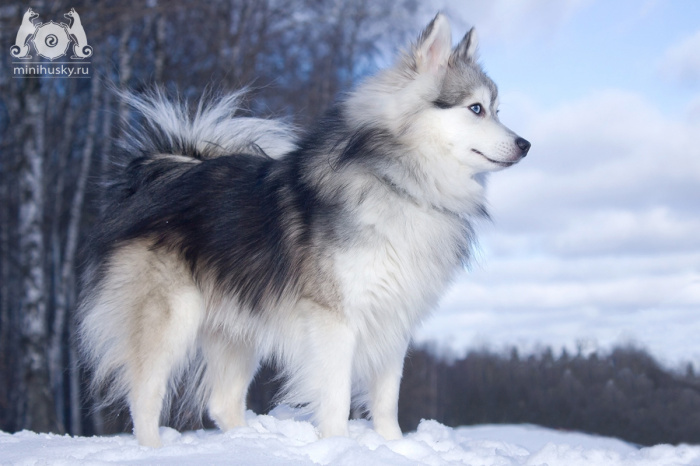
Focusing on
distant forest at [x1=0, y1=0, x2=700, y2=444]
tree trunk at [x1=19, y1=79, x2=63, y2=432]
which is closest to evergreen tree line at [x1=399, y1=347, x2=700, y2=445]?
distant forest at [x1=0, y1=0, x2=700, y2=444]

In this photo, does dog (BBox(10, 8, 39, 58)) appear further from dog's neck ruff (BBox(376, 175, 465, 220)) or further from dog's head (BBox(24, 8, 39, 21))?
dog's neck ruff (BBox(376, 175, 465, 220))

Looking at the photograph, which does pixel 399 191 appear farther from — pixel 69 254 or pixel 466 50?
pixel 69 254

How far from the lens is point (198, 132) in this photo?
187 inches

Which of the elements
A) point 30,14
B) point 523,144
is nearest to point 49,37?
point 30,14

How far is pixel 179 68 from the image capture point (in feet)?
33.6

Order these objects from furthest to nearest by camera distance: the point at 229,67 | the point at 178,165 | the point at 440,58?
1. the point at 229,67
2. the point at 178,165
3. the point at 440,58

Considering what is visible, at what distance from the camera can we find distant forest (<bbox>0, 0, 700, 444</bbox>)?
611cm

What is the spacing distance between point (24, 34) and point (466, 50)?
605 cm

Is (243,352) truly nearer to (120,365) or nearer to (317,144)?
(120,365)

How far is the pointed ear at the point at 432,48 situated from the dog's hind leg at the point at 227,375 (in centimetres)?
219

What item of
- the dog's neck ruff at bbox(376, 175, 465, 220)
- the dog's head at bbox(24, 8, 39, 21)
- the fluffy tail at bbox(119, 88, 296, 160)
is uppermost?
the dog's head at bbox(24, 8, 39, 21)

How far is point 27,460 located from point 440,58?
2.95 m

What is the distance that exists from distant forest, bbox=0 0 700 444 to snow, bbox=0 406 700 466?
1533mm

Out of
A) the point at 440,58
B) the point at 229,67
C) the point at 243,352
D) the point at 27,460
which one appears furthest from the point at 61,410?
the point at 440,58
